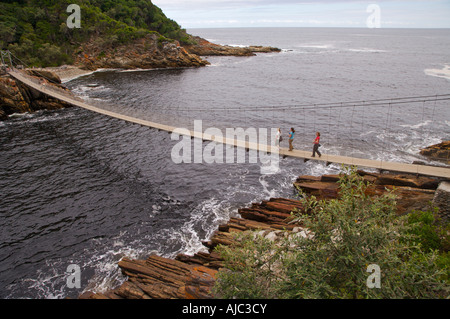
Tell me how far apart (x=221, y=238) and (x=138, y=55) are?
63.6m

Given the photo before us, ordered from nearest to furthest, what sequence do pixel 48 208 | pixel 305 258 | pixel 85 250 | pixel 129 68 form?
pixel 305 258 → pixel 85 250 → pixel 48 208 → pixel 129 68

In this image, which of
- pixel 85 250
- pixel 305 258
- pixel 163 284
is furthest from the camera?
pixel 85 250

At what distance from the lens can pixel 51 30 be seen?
6197 cm

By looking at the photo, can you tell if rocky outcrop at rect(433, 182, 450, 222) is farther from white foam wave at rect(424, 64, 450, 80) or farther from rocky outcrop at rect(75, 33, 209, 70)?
rocky outcrop at rect(75, 33, 209, 70)

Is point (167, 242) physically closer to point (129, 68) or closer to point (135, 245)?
point (135, 245)

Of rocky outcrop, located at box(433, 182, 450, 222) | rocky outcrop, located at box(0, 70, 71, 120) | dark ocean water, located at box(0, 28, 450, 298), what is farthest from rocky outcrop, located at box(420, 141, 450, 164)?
rocky outcrop, located at box(0, 70, 71, 120)

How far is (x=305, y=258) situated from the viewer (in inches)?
281

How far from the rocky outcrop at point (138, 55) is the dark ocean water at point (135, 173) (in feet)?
69.8

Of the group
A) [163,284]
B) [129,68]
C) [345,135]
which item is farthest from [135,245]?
[129,68]

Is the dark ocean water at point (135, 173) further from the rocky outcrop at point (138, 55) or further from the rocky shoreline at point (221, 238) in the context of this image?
the rocky outcrop at point (138, 55)

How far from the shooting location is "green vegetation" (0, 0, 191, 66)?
178 feet

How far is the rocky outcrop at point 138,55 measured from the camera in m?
63.4

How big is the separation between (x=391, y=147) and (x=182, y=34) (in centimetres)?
7681

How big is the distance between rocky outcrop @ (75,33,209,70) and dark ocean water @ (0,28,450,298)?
69.8ft
